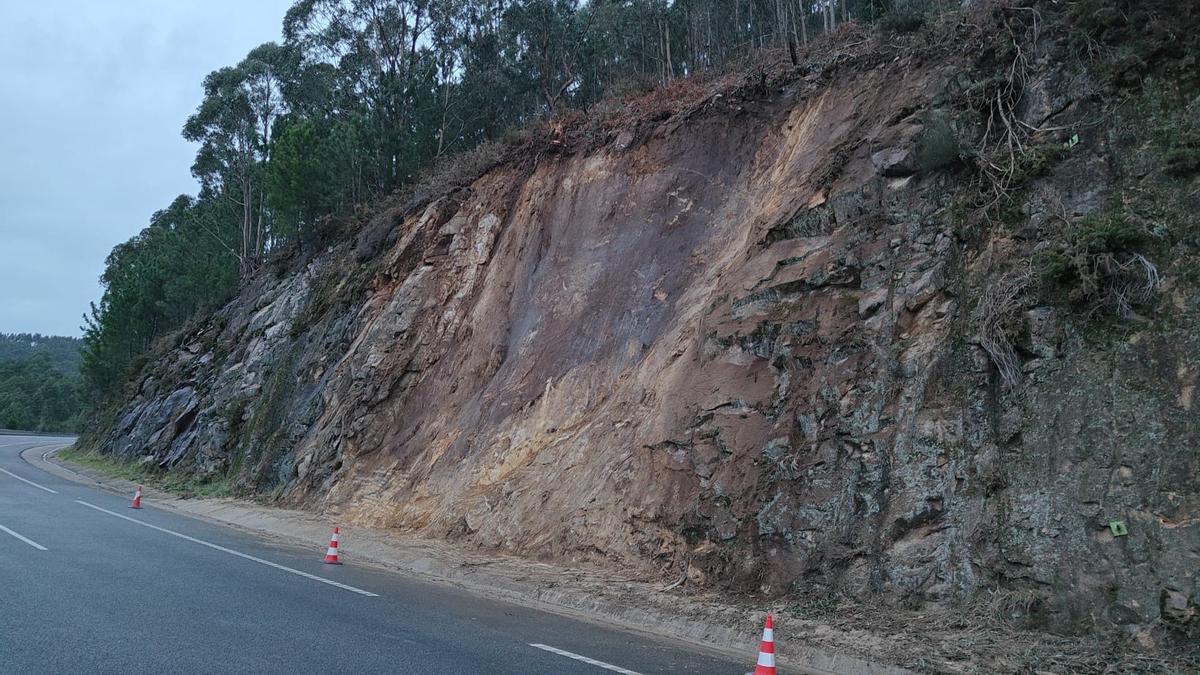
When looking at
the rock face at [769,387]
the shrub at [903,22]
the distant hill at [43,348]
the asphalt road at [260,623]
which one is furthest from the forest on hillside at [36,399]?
the shrub at [903,22]

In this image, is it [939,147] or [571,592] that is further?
[939,147]

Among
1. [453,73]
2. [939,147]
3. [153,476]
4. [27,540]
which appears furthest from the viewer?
[453,73]

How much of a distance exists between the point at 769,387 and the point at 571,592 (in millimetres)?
3484

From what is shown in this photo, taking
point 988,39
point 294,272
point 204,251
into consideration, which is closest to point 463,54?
point 294,272

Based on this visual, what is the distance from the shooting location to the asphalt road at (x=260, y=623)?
627 centimetres

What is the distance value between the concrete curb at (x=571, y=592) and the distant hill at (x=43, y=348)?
114669mm

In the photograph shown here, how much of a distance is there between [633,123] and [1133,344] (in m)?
11.0

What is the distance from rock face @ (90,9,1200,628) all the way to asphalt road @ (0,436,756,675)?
213 cm

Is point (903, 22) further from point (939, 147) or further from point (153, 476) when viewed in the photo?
point (153, 476)

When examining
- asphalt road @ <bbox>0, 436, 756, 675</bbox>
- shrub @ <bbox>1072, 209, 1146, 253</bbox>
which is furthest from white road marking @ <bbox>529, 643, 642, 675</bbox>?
shrub @ <bbox>1072, 209, 1146, 253</bbox>

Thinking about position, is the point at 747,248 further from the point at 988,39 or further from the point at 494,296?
the point at 494,296

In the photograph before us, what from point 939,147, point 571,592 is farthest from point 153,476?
point 939,147

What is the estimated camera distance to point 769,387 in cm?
1027

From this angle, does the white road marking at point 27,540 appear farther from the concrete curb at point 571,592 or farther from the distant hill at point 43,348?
the distant hill at point 43,348
